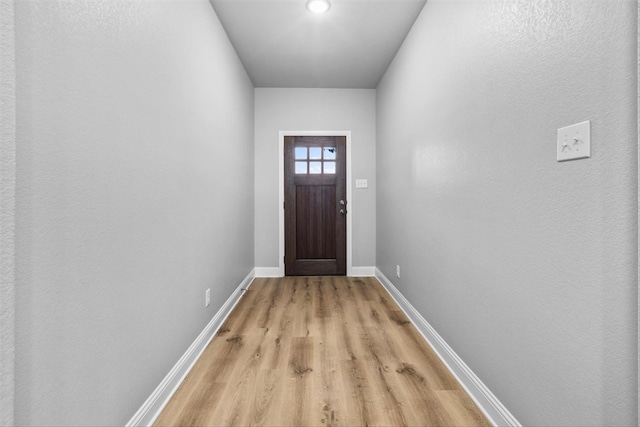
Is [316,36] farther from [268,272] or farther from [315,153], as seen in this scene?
[268,272]

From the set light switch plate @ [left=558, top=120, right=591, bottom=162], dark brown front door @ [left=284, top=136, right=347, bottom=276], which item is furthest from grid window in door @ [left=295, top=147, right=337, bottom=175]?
light switch plate @ [left=558, top=120, right=591, bottom=162]

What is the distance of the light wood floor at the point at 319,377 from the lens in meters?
Result: 1.33

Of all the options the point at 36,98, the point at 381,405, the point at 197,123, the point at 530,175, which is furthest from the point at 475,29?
the point at 381,405

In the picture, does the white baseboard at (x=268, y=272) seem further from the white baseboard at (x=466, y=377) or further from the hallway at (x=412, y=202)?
the white baseboard at (x=466, y=377)

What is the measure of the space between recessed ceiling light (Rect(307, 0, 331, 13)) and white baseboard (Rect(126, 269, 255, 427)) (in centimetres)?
242

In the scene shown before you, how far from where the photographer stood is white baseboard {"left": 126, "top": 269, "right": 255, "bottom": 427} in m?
1.25

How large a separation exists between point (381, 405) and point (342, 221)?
8.32 ft

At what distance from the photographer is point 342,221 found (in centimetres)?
380

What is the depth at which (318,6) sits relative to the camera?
2.13 m

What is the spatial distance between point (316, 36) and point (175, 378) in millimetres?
2717

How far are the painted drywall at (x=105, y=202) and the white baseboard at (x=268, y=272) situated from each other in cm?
184

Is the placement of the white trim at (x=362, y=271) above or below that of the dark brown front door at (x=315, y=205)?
below

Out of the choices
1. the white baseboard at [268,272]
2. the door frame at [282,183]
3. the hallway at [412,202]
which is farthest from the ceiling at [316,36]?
the white baseboard at [268,272]

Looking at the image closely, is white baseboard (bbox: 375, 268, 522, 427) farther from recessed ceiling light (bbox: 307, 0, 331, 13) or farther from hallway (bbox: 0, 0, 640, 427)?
recessed ceiling light (bbox: 307, 0, 331, 13)
